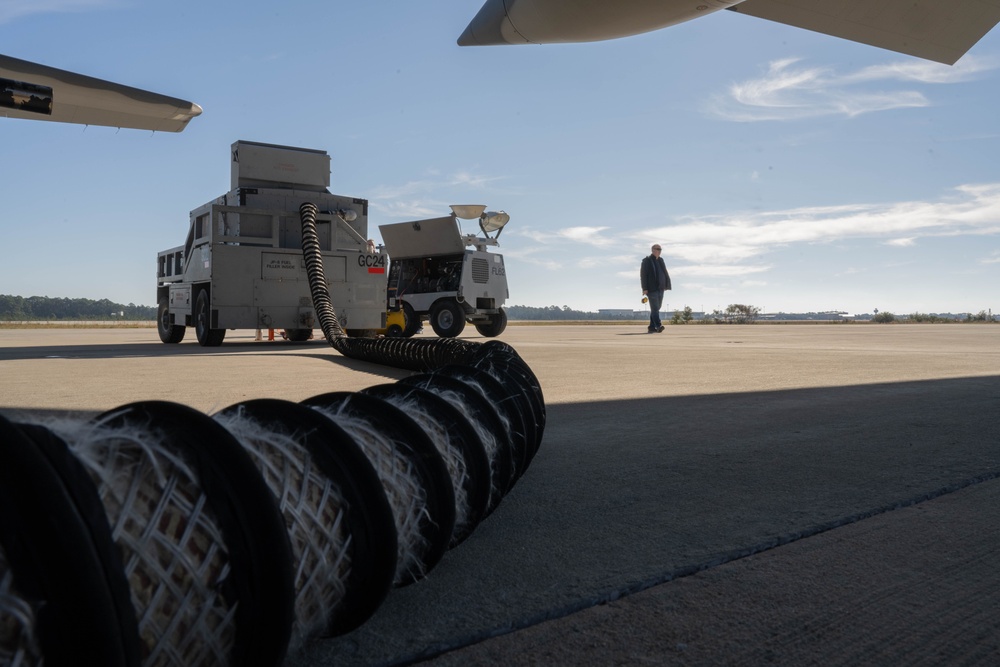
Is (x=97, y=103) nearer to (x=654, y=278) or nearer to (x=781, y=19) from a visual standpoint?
(x=781, y=19)

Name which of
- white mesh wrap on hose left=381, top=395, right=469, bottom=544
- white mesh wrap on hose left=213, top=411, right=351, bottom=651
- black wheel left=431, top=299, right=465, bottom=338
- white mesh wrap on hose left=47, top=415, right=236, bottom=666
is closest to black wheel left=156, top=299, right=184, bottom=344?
black wheel left=431, top=299, right=465, bottom=338

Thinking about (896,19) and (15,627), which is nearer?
(15,627)

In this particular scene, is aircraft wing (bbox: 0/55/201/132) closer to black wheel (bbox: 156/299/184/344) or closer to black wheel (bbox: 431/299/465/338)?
black wheel (bbox: 156/299/184/344)

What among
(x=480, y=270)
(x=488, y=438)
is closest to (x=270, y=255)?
(x=480, y=270)

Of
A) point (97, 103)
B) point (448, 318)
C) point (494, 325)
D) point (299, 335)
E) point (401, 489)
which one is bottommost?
point (299, 335)

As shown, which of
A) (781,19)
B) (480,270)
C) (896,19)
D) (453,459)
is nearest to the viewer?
(453,459)

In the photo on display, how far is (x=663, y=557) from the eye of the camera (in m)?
2.09

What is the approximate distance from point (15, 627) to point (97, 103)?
10.8m

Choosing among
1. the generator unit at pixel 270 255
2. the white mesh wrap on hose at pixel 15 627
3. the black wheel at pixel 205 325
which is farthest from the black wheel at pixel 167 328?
the white mesh wrap on hose at pixel 15 627

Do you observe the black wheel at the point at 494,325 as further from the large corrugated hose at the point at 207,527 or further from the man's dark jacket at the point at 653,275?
the large corrugated hose at the point at 207,527

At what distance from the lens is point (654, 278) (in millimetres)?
20359

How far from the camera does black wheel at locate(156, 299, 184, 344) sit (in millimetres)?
14377

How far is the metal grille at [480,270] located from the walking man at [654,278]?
534 cm

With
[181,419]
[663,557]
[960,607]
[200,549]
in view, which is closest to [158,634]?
[200,549]
